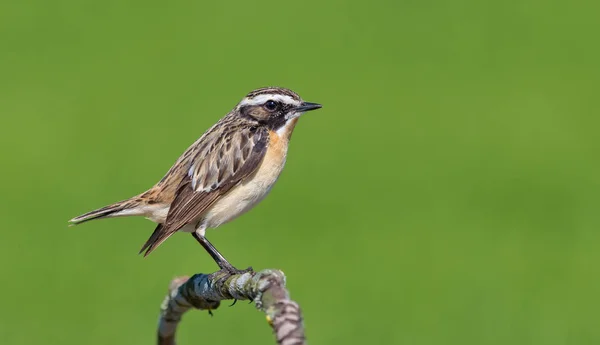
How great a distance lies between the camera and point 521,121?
18766mm

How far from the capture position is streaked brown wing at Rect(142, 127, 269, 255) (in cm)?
790

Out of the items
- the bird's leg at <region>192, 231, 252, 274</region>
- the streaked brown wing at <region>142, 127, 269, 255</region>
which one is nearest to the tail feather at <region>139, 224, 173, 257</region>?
the streaked brown wing at <region>142, 127, 269, 255</region>

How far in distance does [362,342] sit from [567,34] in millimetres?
11053

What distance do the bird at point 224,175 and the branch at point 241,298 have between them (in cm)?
123

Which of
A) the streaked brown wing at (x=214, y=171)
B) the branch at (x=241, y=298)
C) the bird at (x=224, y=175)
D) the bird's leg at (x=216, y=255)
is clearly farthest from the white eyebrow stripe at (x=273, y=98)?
the branch at (x=241, y=298)

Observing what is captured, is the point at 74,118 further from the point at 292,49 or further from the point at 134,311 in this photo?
the point at 134,311

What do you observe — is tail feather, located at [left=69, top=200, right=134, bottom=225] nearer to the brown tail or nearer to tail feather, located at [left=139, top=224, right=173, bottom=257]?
the brown tail

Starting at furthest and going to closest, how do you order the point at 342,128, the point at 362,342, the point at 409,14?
the point at 409,14
the point at 342,128
the point at 362,342

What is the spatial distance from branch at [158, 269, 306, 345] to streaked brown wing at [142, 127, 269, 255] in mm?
1199

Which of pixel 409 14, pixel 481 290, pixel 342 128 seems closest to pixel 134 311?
pixel 481 290

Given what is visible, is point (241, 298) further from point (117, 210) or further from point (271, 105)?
point (271, 105)

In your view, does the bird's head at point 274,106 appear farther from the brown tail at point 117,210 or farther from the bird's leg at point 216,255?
the brown tail at point 117,210

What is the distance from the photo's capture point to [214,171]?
809cm

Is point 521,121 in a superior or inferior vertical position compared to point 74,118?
inferior
